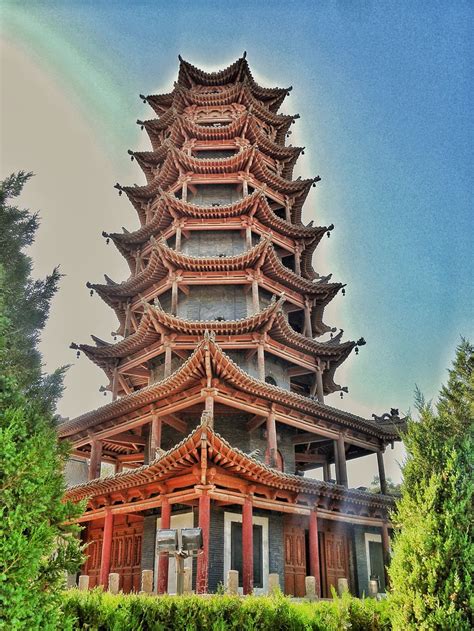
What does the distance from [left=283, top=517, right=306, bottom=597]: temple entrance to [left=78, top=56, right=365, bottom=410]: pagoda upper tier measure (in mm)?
4685

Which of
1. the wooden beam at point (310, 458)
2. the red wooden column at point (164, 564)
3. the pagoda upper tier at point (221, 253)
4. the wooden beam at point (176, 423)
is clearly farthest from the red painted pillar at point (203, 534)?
the wooden beam at point (310, 458)

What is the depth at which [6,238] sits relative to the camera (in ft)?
25.5

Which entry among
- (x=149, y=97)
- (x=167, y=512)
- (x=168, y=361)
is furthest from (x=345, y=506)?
(x=149, y=97)

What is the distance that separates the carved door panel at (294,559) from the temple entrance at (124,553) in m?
4.50

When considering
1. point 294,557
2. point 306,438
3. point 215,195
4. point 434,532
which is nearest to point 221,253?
point 215,195

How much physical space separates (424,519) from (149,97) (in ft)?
80.3

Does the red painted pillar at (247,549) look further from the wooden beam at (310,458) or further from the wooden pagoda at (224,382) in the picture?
the wooden beam at (310,458)

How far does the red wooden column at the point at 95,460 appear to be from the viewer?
54.1ft

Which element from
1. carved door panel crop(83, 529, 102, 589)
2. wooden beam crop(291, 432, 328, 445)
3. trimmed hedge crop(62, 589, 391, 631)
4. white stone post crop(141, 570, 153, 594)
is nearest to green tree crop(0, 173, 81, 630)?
trimmed hedge crop(62, 589, 391, 631)

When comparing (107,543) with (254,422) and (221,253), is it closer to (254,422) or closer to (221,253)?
(254,422)

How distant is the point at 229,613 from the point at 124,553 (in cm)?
1005

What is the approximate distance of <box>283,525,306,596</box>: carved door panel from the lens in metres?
15.2

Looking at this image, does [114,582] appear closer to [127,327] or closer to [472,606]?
[472,606]

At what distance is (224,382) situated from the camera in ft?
47.2
